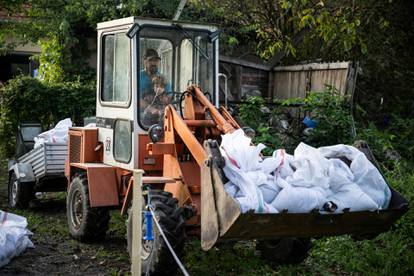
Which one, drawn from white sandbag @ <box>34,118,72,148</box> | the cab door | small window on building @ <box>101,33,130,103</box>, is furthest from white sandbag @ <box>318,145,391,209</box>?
white sandbag @ <box>34,118,72,148</box>

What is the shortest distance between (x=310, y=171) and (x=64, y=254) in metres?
3.44

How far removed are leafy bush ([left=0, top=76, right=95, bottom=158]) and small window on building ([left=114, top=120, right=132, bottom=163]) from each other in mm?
7647

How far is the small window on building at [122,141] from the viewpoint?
7.58 meters

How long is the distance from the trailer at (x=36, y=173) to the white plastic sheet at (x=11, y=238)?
8.33ft

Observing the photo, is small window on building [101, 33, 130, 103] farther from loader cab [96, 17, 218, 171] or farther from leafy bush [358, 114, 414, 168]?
leafy bush [358, 114, 414, 168]

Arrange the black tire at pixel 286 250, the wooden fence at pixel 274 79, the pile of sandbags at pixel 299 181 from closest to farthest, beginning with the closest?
the pile of sandbags at pixel 299 181 < the black tire at pixel 286 250 < the wooden fence at pixel 274 79

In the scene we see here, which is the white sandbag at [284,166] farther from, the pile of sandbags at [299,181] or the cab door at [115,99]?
the cab door at [115,99]

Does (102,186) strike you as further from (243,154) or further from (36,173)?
(36,173)

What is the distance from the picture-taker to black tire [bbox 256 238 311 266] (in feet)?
23.6

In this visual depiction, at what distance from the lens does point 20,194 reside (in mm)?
10750

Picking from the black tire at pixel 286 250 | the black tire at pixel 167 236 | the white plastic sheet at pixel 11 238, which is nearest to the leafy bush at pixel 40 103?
the white plastic sheet at pixel 11 238

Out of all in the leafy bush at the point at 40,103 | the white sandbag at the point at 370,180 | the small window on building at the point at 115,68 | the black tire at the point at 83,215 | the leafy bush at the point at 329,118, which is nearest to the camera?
the white sandbag at the point at 370,180

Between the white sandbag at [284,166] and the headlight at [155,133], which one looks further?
the headlight at [155,133]

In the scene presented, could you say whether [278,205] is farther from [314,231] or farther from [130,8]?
[130,8]
